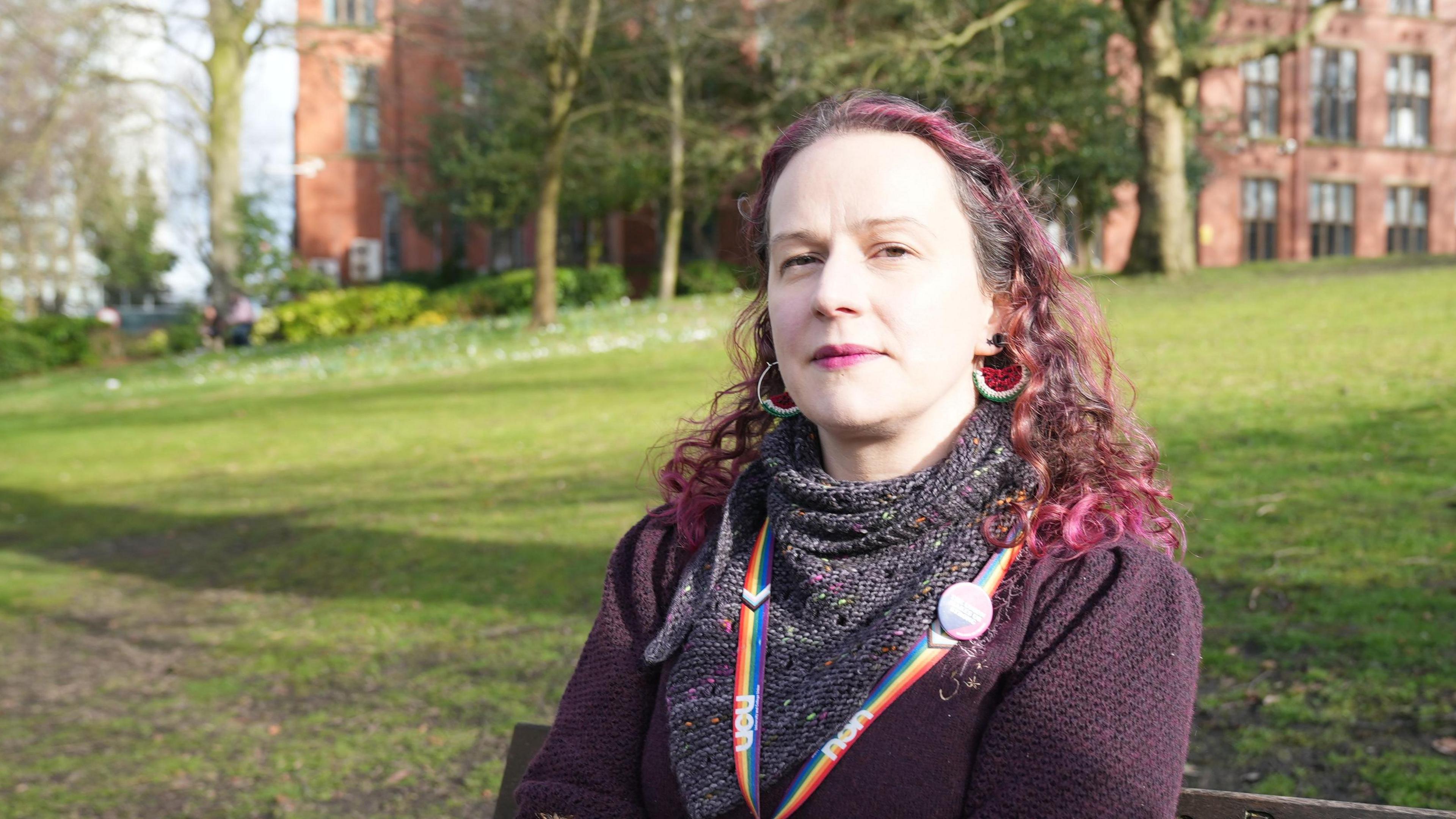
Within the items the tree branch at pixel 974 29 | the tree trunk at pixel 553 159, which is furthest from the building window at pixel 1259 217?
the tree trunk at pixel 553 159

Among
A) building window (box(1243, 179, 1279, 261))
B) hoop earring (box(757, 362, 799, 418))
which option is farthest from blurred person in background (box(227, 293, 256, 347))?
hoop earring (box(757, 362, 799, 418))

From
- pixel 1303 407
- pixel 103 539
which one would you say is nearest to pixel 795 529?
pixel 1303 407

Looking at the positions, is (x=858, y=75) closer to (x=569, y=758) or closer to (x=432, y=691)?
(x=432, y=691)

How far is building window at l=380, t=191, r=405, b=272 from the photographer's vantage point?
4094 cm

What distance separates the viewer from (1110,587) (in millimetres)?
1891

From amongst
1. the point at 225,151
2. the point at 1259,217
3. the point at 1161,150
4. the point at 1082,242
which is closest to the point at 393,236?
the point at 225,151

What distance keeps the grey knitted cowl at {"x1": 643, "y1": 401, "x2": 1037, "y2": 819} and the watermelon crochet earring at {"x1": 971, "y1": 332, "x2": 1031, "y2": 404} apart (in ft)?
0.07

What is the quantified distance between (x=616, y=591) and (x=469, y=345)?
819 inches

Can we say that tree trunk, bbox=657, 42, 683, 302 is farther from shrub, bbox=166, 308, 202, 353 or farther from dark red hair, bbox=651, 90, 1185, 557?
dark red hair, bbox=651, 90, 1185, 557

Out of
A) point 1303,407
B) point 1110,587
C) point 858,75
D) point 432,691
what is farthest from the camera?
point 858,75

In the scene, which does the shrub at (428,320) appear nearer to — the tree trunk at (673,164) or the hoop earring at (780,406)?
the tree trunk at (673,164)

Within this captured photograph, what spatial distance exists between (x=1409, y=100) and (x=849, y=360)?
145 feet

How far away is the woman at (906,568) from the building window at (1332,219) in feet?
135

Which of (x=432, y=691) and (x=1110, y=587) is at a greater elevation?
(x=1110, y=587)
